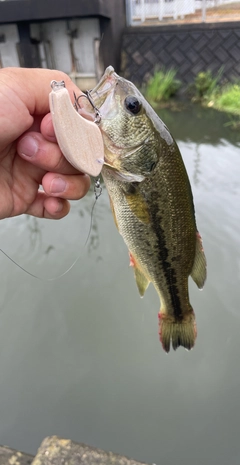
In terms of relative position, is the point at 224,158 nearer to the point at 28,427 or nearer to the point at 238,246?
the point at 238,246

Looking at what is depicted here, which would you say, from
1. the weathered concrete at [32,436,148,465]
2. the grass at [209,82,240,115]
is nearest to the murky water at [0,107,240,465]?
the weathered concrete at [32,436,148,465]

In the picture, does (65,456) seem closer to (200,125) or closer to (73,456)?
(73,456)

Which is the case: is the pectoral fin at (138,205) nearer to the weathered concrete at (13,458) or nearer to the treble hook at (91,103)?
the treble hook at (91,103)

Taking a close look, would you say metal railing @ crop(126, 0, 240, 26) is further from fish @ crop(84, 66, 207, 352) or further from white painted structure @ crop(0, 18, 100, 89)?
fish @ crop(84, 66, 207, 352)

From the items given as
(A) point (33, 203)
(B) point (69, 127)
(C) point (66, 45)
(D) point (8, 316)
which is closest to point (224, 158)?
(D) point (8, 316)

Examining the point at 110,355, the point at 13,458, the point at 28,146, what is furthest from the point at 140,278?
the point at 110,355

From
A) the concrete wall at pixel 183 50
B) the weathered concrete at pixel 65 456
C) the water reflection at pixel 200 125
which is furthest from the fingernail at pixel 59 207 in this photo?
the concrete wall at pixel 183 50
